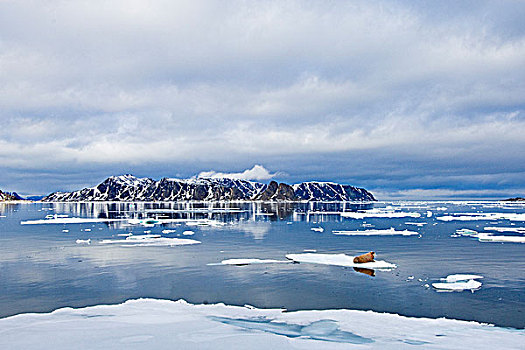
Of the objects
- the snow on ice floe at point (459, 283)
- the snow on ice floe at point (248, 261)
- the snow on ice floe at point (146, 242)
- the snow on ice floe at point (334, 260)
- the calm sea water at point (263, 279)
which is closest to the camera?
the calm sea water at point (263, 279)

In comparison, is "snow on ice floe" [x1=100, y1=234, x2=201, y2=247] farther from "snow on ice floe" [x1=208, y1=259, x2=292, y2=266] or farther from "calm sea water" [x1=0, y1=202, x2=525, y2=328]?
"snow on ice floe" [x1=208, y1=259, x2=292, y2=266]

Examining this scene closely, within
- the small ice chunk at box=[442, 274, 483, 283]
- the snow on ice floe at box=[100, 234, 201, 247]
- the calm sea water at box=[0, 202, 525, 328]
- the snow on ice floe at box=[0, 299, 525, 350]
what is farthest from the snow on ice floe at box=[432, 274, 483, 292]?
the snow on ice floe at box=[100, 234, 201, 247]

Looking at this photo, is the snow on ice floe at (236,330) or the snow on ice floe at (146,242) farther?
the snow on ice floe at (146,242)

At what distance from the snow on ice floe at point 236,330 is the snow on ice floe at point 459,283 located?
498 cm

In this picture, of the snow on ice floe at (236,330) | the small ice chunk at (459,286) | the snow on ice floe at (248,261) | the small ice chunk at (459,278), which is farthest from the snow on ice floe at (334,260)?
the snow on ice floe at (236,330)

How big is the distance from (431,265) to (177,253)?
15966mm

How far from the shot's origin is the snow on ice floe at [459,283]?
1614cm

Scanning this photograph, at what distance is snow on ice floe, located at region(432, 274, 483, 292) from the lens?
16.1 metres

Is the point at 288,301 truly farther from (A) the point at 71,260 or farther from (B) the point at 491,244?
(B) the point at 491,244

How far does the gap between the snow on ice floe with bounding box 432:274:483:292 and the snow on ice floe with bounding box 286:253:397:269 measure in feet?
11.8

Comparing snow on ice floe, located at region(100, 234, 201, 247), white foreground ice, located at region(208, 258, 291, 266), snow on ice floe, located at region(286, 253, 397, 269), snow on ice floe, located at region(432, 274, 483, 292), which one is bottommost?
snow on ice floe, located at region(432, 274, 483, 292)

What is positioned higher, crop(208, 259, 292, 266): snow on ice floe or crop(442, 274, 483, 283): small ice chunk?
crop(208, 259, 292, 266): snow on ice floe

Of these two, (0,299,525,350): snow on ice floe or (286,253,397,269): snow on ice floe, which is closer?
(0,299,525,350): snow on ice floe

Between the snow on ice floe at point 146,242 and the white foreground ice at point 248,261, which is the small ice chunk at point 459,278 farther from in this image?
the snow on ice floe at point 146,242
